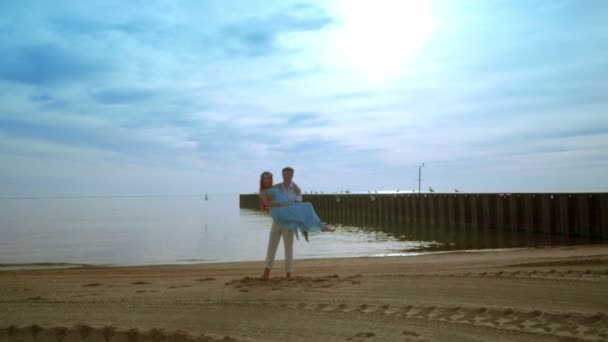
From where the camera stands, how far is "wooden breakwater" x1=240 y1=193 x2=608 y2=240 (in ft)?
67.8

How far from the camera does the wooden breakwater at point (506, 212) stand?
20656 mm

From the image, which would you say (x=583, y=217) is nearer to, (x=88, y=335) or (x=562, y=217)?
(x=562, y=217)

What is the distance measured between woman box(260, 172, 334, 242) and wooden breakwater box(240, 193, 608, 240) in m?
16.3

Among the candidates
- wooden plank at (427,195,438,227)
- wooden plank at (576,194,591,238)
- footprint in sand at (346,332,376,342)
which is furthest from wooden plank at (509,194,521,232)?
footprint in sand at (346,332,376,342)

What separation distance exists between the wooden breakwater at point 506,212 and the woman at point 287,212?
641 inches

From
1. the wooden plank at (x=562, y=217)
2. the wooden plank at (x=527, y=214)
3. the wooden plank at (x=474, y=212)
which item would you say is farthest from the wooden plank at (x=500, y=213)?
the wooden plank at (x=562, y=217)

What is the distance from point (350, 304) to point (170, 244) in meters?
18.8

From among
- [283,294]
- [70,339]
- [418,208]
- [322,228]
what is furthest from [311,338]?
[418,208]

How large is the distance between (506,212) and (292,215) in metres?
21.0

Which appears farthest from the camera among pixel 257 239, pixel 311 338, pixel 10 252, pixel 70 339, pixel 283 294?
pixel 257 239

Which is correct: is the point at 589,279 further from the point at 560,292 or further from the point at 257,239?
the point at 257,239

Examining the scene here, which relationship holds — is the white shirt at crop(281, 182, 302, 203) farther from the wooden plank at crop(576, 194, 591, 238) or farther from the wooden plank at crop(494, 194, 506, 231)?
the wooden plank at crop(494, 194, 506, 231)

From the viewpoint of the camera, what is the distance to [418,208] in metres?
36.8

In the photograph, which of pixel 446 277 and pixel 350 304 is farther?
pixel 446 277
